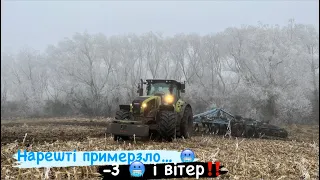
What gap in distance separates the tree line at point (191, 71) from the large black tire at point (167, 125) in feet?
72.9

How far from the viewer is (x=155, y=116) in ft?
38.4

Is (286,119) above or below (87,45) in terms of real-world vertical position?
below

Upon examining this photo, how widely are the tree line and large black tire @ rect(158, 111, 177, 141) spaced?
2223 centimetres

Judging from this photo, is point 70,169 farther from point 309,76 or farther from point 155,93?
point 309,76

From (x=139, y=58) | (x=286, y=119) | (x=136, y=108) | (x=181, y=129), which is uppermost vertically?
(x=139, y=58)

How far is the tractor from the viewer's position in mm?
10648

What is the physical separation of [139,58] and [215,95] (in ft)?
42.8

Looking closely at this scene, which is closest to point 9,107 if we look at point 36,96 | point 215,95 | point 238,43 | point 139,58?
point 36,96

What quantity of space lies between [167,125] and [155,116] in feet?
2.72

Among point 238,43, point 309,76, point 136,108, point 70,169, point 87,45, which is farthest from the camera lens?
point 87,45

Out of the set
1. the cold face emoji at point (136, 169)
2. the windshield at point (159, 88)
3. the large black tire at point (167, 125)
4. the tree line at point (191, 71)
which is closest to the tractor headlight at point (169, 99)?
the windshield at point (159, 88)

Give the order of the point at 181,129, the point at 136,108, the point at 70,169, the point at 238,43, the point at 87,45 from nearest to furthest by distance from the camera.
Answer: the point at 70,169, the point at 136,108, the point at 181,129, the point at 238,43, the point at 87,45

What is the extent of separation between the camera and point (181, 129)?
1286 cm

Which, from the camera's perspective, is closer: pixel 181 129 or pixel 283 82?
pixel 181 129
